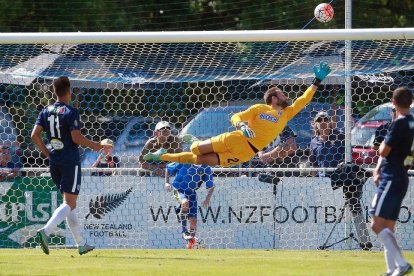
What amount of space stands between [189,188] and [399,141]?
5635 mm

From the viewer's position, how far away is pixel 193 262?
11.4 metres

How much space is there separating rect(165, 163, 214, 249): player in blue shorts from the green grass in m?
1.36

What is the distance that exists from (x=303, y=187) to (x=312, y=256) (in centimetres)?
212

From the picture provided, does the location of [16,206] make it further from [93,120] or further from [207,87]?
[207,87]

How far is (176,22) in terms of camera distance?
23719 mm

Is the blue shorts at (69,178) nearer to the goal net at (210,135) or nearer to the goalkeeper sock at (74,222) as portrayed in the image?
the goalkeeper sock at (74,222)

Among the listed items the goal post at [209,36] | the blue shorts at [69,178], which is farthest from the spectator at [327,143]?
the blue shorts at [69,178]

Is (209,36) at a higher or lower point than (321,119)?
higher

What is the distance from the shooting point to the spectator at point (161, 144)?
1476cm

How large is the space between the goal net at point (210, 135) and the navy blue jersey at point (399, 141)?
4347mm

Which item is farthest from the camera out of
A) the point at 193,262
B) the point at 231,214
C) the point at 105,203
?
the point at 105,203

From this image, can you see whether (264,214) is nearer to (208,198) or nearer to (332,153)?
(208,198)

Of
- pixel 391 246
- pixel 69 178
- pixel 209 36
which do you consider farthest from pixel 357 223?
pixel 391 246

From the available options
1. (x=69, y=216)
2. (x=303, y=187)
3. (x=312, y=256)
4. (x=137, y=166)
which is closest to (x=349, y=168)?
(x=303, y=187)
